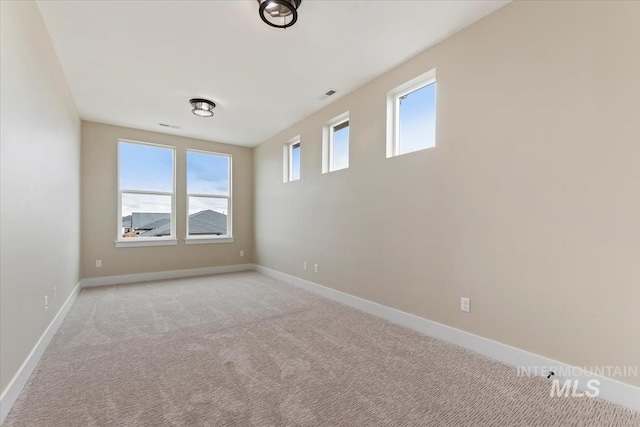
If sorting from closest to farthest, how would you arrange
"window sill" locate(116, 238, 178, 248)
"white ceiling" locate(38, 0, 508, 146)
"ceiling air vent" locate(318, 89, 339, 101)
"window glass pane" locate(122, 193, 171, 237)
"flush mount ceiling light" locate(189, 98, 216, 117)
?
"white ceiling" locate(38, 0, 508, 146)
"ceiling air vent" locate(318, 89, 339, 101)
"flush mount ceiling light" locate(189, 98, 216, 117)
"window sill" locate(116, 238, 178, 248)
"window glass pane" locate(122, 193, 171, 237)

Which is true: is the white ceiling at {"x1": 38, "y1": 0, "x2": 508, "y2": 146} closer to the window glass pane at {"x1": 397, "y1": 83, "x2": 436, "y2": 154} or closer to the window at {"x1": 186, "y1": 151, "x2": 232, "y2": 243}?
the window glass pane at {"x1": 397, "y1": 83, "x2": 436, "y2": 154}

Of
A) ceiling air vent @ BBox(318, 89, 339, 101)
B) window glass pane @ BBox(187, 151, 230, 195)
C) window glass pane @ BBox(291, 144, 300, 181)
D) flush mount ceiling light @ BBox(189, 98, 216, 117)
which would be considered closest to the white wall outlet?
ceiling air vent @ BBox(318, 89, 339, 101)

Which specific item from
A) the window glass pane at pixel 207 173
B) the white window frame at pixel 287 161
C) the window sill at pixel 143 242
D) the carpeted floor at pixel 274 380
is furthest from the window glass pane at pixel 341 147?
the window sill at pixel 143 242

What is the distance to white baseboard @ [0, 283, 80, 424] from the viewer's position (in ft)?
5.22

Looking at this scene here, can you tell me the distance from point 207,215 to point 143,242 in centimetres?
127

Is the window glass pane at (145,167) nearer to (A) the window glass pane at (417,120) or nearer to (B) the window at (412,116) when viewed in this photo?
(B) the window at (412,116)

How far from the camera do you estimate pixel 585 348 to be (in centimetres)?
182

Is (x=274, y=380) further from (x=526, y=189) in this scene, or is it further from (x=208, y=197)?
(x=208, y=197)

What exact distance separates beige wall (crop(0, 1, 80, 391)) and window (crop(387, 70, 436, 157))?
308 cm

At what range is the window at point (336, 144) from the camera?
13.0 feet

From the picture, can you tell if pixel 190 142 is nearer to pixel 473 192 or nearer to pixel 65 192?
pixel 65 192

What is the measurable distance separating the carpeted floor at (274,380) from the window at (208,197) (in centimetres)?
277

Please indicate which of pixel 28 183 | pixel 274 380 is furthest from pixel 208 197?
pixel 274 380

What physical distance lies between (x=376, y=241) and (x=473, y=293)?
1169 millimetres
